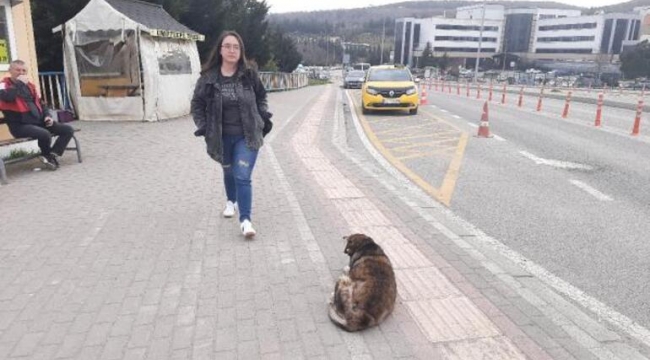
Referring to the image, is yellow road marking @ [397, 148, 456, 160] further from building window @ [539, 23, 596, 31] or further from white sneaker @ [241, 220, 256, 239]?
building window @ [539, 23, 596, 31]

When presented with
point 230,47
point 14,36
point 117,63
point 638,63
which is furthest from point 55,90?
point 638,63

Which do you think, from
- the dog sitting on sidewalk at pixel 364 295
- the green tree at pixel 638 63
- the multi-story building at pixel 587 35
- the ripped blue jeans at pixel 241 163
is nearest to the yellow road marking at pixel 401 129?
the ripped blue jeans at pixel 241 163

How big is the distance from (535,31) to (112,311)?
470ft

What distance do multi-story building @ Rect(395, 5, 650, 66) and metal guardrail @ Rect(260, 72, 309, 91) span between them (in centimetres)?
8734

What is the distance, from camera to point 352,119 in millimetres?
17094

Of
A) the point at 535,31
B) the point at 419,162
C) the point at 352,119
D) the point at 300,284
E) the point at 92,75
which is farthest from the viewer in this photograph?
the point at 535,31

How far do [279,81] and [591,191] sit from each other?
30.6 meters

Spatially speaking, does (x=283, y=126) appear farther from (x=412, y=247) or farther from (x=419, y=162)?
(x=412, y=247)

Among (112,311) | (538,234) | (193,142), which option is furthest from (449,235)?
(193,142)

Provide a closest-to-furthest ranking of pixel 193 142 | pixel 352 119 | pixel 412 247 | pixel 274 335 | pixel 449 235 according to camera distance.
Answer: pixel 274 335
pixel 412 247
pixel 449 235
pixel 193 142
pixel 352 119

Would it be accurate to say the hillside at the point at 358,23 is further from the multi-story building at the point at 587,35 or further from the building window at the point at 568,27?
the multi-story building at the point at 587,35

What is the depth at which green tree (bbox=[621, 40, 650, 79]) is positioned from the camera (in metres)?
69.8

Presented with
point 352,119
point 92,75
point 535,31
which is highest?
point 535,31

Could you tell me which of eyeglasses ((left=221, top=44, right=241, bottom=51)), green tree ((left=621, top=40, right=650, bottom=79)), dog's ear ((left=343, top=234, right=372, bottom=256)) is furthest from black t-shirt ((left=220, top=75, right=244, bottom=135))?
green tree ((left=621, top=40, right=650, bottom=79))
